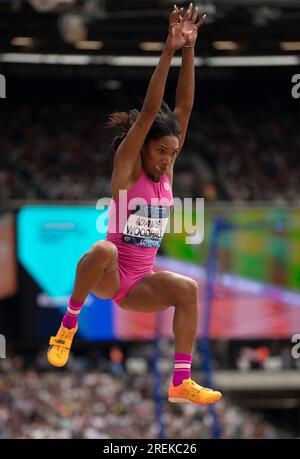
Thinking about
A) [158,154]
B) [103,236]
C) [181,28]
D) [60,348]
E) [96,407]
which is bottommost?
[96,407]

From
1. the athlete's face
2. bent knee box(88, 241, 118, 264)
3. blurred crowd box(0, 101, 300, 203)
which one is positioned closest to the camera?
bent knee box(88, 241, 118, 264)

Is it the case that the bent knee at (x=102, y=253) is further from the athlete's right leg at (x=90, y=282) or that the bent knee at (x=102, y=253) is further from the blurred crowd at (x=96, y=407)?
the blurred crowd at (x=96, y=407)

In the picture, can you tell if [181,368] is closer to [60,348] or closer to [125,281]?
[125,281]

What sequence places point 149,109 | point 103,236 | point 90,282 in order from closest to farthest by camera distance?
point 149,109
point 90,282
point 103,236

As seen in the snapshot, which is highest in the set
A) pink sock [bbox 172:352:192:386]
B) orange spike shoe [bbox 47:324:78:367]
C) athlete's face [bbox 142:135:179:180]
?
athlete's face [bbox 142:135:179:180]

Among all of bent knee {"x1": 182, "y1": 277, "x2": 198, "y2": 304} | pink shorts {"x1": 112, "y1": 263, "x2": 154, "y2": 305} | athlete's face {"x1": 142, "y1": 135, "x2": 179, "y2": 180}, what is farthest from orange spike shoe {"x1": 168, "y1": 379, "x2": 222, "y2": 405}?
athlete's face {"x1": 142, "y1": 135, "x2": 179, "y2": 180}

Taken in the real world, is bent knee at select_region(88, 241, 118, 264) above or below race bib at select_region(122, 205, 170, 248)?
below

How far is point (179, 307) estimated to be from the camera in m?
7.06

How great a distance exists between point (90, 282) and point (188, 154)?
18367 millimetres

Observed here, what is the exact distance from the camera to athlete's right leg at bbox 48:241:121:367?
6.80 meters

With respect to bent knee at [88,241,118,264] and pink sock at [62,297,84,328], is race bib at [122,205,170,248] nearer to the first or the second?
bent knee at [88,241,118,264]

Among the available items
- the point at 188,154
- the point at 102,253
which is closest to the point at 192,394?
the point at 102,253

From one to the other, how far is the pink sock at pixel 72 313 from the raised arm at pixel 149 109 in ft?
3.49

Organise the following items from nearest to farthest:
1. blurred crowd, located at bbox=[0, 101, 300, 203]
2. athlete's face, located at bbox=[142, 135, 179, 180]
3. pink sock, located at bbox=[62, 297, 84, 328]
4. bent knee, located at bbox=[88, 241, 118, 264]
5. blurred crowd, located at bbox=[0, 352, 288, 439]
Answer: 1. bent knee, located at bbox=[88, 241, 118, 264]
2. athlete's face, located at bbox=[142, 135, 179, 180]
3. pink sock, located at bbox=[62, 297, 84, 328]
4. blurred crowd, located at bbox=[0, 352, 288, 439]
5. blurred crowd, located at bbox=[0, 101, 300, 203]
